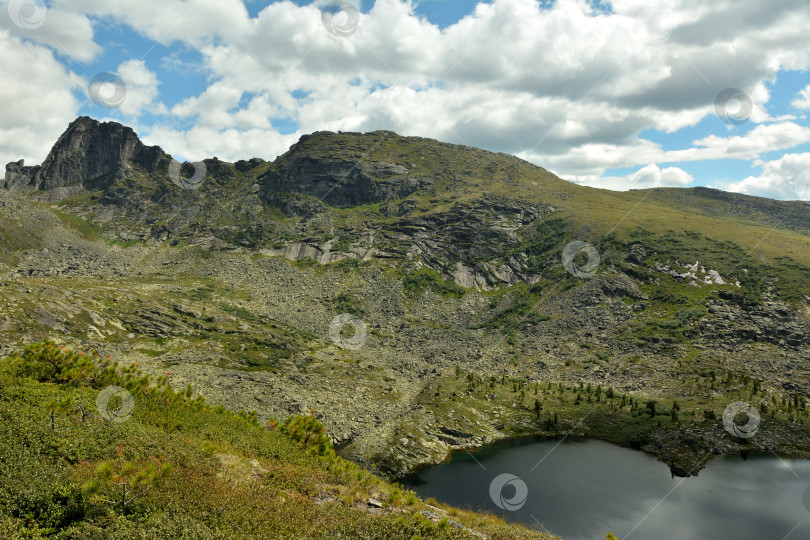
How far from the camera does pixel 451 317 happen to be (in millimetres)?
124438

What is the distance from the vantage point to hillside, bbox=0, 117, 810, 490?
60.3m

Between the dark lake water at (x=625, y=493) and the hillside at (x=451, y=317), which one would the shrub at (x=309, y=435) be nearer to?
the dark lake water at (x=625, y=493)

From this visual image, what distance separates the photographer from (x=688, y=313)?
88.4 metres

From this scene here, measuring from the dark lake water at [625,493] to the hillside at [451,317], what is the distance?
334 cm

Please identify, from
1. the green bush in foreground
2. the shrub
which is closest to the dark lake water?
the shrub

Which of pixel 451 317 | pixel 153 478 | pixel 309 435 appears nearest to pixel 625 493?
pixel 309 435

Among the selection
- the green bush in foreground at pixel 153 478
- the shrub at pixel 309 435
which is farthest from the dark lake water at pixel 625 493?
the green bush in foreground at pixel 153 478

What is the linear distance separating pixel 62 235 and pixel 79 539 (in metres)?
210

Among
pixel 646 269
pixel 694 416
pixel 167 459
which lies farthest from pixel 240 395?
pixel 646 269

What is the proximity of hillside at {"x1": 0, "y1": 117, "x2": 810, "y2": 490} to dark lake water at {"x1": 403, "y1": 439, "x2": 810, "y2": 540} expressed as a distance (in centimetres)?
334

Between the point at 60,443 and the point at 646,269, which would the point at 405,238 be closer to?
the point at 646,269

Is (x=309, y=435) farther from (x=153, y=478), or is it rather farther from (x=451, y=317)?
(x=451, y=317)

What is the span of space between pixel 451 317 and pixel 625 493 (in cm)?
8214

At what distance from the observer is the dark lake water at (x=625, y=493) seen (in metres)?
36.8
